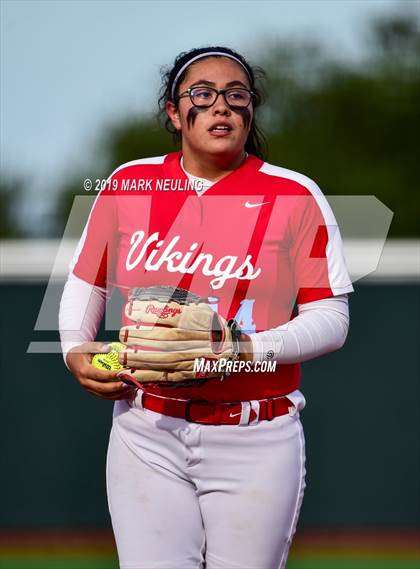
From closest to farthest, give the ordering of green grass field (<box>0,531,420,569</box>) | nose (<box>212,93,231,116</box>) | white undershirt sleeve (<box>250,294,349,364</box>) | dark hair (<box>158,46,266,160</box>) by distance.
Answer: white undershirt sleeve (<box>250,294,349,364</box>), nose (<box>212,93,231,116</box>), dark hair (<box>158,46,266,160</box>), green grass field (<box>0,531,420,569</box>)

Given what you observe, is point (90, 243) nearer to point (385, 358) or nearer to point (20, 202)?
point (385, 358)

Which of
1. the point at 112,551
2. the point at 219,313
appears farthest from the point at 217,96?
the point at 112,551

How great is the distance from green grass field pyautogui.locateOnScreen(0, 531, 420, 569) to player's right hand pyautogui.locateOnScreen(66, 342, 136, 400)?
2.79 m

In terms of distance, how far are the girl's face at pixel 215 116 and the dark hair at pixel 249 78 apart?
31 millimetres

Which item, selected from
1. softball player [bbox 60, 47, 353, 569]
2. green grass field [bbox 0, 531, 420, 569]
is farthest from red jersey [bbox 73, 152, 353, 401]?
green grass field [bbox 0, 531, 420, 569]

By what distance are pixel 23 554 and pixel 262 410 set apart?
3.04 m

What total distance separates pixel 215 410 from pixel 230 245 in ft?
1.39

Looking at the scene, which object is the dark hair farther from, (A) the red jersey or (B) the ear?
(A) the red jersey

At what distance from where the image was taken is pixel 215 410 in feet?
8.44

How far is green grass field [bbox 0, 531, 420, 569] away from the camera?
5.16 metres

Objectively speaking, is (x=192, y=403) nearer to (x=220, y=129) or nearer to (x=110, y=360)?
(x=110, y=360)

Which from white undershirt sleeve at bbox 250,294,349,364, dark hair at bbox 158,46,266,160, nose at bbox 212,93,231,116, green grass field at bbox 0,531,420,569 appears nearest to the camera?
white undershirt sleeve at bbox 250,294,349,364

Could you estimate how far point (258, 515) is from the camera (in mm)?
2512

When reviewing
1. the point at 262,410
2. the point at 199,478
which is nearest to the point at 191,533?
the point at 199,478
